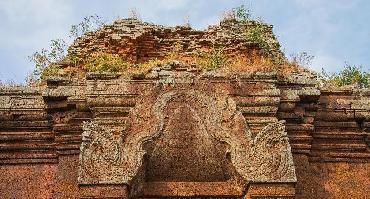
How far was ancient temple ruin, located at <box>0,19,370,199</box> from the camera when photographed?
5.63 metres

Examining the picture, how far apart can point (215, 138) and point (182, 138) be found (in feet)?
1.26

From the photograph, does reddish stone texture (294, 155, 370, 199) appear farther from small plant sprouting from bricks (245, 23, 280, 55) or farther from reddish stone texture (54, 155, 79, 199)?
small plant sprouting from bricks (245, 23, 280, 55)

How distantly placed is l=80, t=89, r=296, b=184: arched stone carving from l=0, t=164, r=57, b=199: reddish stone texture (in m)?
0.80

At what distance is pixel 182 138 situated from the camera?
Answer: 6.10 m

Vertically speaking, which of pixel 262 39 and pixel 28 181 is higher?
pixel 262 39

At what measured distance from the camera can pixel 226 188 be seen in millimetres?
5914

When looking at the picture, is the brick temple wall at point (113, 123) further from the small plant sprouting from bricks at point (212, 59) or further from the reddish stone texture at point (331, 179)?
the small plant sprouting from bricks at point (212, 59)

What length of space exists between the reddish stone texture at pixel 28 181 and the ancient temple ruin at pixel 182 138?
0.01m

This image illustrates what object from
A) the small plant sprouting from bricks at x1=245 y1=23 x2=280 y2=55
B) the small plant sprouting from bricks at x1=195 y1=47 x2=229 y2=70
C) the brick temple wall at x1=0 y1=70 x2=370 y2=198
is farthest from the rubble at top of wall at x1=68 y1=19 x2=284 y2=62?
the brick temple wall at x1=0 y1=70 x2=370 y2=198

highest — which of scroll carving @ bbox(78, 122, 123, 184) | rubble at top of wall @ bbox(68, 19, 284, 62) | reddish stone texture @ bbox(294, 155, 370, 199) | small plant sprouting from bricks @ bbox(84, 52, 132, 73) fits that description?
rubble at top of wall @ bbox(68, 19, 284, 62)

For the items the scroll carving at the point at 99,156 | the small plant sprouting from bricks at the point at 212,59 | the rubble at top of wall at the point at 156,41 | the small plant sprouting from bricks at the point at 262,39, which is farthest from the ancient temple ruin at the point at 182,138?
the small plant sprouting from bricks at the point at 262,39

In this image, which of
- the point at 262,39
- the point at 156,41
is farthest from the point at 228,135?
the point at 262,39

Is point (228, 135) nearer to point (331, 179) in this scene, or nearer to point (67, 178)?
point (331, 179)

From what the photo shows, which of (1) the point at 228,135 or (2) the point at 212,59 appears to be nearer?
(1) the point at 228,135
